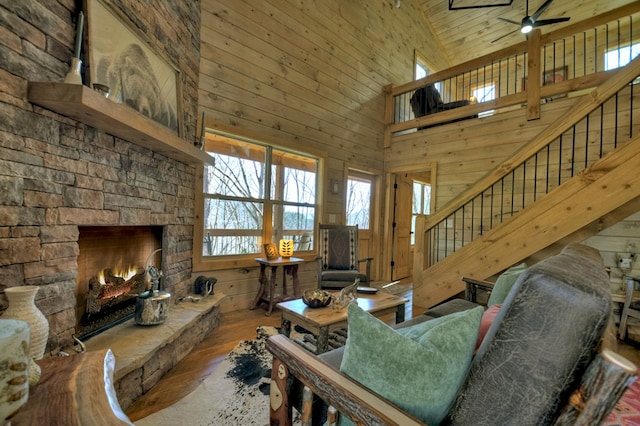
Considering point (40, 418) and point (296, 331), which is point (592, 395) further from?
point (296, 331)

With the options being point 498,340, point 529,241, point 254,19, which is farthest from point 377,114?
point 498,340

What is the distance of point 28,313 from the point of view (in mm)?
1194

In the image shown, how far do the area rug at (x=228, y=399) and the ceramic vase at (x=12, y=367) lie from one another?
48.0 inches

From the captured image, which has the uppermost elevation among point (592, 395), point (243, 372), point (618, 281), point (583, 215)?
point (583, 215)

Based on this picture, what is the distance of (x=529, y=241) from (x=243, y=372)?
2881 mm

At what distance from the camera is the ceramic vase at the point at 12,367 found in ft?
1.85

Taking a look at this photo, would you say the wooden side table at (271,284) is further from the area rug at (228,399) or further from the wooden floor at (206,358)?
the area rug at (228,399)

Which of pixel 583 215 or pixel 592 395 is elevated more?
pixel 583 215

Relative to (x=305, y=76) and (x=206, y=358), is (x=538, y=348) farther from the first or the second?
(x=305, y=76)

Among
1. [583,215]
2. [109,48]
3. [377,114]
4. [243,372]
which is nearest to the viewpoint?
[109,48]

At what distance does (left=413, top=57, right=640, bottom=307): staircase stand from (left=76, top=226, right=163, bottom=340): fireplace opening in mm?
3061

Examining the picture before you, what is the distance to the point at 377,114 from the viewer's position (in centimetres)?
535

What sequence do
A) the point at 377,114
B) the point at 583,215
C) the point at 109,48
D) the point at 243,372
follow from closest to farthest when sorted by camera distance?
the point at 109,48, the point at 243,372, the point at 583,215, the point at 377,114

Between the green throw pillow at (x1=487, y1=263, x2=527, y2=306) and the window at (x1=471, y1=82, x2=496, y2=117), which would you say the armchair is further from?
the window at (x1=471, y1=82, x2=496, y2=117)
